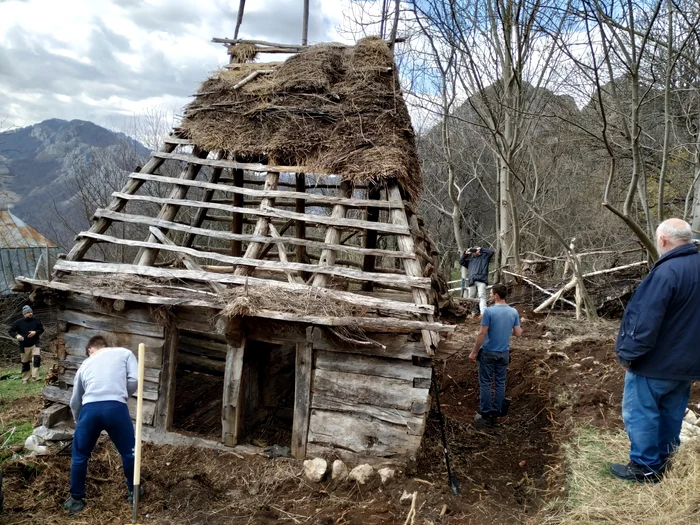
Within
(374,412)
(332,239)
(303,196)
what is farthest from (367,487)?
(303,196)

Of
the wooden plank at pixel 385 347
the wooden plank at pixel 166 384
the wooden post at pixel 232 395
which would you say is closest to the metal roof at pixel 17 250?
the wooden plank at pixel 166 384

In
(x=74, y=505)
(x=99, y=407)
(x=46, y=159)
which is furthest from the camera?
(x=46, y=159)

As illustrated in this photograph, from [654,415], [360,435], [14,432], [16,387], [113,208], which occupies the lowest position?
[16,387]

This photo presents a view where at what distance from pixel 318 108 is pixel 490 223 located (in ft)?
77.9

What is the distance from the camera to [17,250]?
787 inches

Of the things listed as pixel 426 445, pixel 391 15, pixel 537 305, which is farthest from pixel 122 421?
pixel 537 305

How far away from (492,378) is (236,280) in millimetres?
3963

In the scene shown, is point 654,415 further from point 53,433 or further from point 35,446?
point 35,446

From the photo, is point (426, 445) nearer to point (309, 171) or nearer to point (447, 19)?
point (309, 171)

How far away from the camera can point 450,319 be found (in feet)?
35.4

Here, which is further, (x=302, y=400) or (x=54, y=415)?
(x=54, y=415)

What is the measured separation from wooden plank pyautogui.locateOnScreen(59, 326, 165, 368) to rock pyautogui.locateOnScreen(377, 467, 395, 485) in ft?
10.6

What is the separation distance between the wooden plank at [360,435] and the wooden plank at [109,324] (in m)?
2.47

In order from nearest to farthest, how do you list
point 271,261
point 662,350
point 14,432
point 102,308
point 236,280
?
point 662,350 → point 236,280 → point 271,261 → point 102,308 → point 14,432
